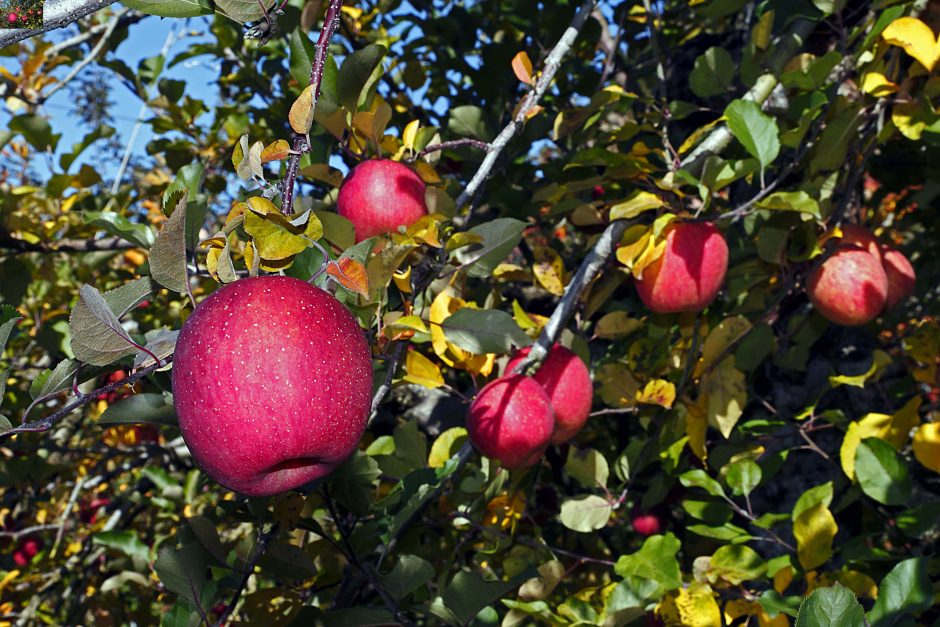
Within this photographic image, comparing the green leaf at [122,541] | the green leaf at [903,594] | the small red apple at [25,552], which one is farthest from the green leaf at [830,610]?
the small red apple at [25,552]

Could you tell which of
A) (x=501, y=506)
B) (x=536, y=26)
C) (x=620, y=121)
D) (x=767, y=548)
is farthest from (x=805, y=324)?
(x=620, y=121)

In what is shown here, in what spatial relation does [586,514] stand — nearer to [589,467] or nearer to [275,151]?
[589,467]

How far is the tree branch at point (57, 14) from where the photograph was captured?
68 cm

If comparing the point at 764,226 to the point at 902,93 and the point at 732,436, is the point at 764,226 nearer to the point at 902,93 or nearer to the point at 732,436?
the point at 902,93

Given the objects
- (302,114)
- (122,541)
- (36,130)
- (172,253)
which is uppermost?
(302,114)

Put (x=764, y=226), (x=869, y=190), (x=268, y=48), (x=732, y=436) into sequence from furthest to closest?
1. (x=869, y=190)
2. (x=268, y=48)
3. (x=732, y=436)
4. (x=764, y=226)

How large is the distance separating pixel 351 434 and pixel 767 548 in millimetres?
1299

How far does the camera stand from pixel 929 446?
50.8 inches

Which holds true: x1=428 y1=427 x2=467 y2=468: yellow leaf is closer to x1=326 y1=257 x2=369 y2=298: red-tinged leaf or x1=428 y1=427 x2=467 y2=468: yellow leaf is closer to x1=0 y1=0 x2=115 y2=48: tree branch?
x1=326 y1=257 x2=369 y2=298: red-tinged leaf

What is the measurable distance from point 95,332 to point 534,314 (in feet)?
3.53

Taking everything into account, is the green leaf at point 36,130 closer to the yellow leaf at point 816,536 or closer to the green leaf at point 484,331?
the green leaf at point 484,331

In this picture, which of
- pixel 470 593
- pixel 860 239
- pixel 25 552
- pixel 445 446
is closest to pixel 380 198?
pixel 445 446

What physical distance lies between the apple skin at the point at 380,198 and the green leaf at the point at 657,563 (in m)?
0.71

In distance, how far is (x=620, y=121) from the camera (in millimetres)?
→ 2752
